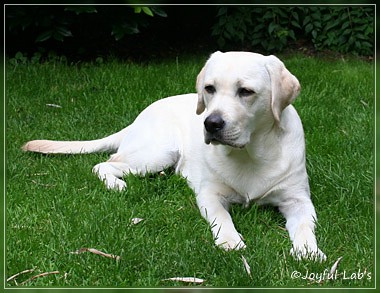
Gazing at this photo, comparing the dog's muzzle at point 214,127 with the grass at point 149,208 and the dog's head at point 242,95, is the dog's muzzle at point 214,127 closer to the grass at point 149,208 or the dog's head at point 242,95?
the dog's head at point 242,95

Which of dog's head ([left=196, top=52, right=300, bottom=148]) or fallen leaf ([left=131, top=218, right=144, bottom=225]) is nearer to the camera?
dog's head ([left=196, top=52, right=300, bottom=148])

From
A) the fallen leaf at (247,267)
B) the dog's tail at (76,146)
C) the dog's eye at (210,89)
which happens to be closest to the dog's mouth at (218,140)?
the dog's eye at (210,89)

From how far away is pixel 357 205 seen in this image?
130 inches

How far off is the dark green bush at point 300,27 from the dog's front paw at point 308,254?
11.2ft

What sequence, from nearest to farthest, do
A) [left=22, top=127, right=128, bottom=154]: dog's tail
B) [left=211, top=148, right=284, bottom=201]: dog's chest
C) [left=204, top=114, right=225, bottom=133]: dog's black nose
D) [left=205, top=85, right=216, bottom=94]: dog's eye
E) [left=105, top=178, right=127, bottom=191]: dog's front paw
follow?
1. [left=204, top=114, right=225, bottom=133]: dog's black nose
2. [left=205, top=85, right=216, bottom=94]: dog's eye
3. [left=211, top=148, right=284, bottom=201]: dog's chest
4. [left=105, top=178, right=127, bottom=191]: dog's front paw
5. [left=22, top=127, right=128, bottom=154]: dog's tail

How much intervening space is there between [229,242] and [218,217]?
21 cm

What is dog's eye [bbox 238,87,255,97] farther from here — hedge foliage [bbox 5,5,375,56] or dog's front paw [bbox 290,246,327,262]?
hedge foliage [bbox 5,5,375,56]

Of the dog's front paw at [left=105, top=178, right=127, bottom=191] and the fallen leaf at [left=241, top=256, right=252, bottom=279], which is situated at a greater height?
the fallen leaf at [left=241, top=256, right=252, bottom=279]

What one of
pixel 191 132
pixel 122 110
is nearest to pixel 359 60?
pixel 122 110

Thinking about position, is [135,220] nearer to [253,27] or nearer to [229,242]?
[229,242]

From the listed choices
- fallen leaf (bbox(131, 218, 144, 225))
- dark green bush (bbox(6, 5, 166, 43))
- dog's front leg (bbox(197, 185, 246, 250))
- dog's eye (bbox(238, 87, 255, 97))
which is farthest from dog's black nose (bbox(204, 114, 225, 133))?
dark green bush (bbox(6, 5, 166, 43))

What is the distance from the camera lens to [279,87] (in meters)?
3.12

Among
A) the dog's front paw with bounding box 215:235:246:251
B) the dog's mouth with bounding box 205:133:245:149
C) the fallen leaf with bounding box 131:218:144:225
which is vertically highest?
the dog's mouth with bounding box 205:133:245:149

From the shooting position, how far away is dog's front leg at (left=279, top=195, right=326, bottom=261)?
2.80 meters
